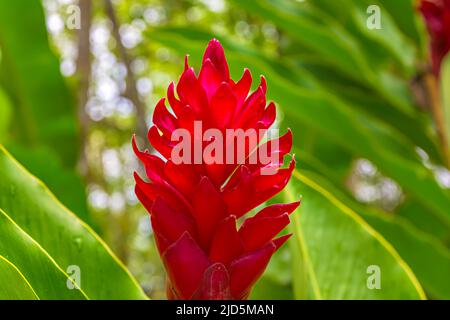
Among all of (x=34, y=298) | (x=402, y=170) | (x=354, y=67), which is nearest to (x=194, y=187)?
(x=34, y=298)

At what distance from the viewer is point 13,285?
0.57m

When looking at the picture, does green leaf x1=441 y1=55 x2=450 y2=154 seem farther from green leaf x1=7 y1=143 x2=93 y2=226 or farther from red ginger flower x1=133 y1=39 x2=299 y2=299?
red ginger flower x1=133 y1=39 x2=299 y2=299

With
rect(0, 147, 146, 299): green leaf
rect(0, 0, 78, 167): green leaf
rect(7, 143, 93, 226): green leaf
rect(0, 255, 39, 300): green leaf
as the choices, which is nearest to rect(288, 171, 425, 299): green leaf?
rect(0, 147, 146, 299): green leaf

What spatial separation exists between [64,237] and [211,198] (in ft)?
0.93

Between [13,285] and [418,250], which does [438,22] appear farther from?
[13,285]

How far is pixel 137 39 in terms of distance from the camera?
3.27 meters

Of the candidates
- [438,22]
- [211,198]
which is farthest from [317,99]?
[211,198]

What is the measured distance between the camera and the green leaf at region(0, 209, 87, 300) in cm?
61

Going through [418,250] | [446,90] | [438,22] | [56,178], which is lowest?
[418,250]

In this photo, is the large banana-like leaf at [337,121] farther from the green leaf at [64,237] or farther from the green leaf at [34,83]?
the green leaf at [64,237]

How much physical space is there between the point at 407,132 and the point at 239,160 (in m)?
1.21

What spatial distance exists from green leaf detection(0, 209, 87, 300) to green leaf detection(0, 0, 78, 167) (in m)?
0.96
